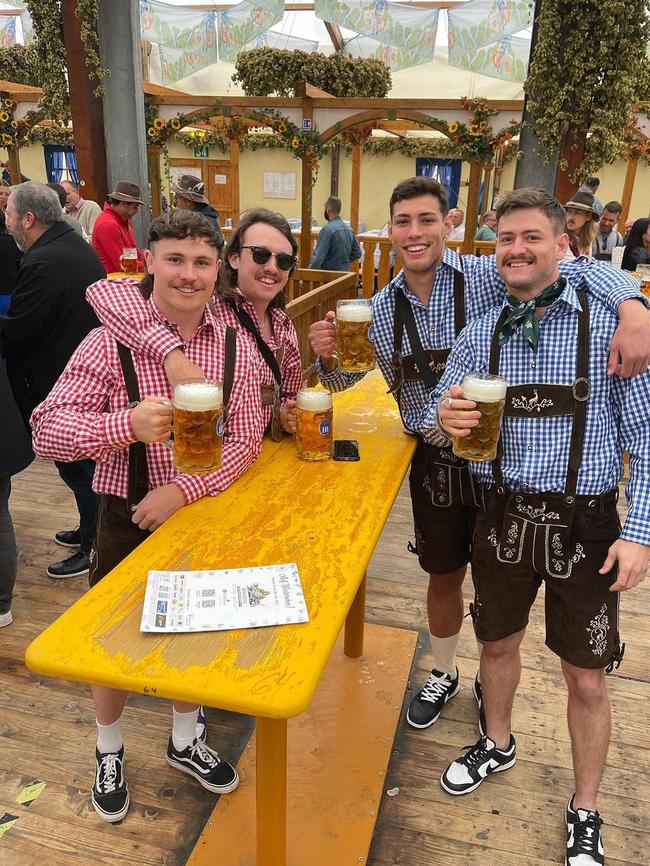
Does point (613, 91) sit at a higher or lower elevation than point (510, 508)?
higher

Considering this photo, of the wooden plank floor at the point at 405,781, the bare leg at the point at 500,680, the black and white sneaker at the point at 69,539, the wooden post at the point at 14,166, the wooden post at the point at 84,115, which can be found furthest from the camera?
the wooden post at the point at 14,166

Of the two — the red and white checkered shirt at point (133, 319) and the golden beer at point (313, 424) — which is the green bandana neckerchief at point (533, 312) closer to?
the golden beer at point (313, 424)

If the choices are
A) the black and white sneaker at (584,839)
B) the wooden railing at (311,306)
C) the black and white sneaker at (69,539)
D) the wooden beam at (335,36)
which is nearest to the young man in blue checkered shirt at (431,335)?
the black and white sneaker at (584,839)

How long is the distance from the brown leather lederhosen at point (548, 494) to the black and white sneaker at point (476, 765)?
28.2 inches

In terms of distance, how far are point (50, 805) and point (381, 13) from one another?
8.31 m

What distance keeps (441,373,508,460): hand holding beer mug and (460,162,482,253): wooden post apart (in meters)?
5.92

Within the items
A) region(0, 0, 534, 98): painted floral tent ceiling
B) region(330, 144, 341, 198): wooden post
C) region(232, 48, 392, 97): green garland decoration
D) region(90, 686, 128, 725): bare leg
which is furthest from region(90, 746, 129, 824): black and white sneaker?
region(330, 144, 341, 198): wooden post

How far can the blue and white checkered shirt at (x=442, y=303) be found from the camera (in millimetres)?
1675

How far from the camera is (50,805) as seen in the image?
1882 millimetres

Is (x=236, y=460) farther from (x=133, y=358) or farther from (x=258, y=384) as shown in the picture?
(x=133, y=358)

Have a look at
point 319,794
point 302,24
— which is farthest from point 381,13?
point 319,794

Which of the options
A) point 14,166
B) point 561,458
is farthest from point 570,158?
point 14,166

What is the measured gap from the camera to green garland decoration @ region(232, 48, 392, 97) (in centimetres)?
764

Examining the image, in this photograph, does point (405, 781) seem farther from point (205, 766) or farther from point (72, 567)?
point (72, 567)
